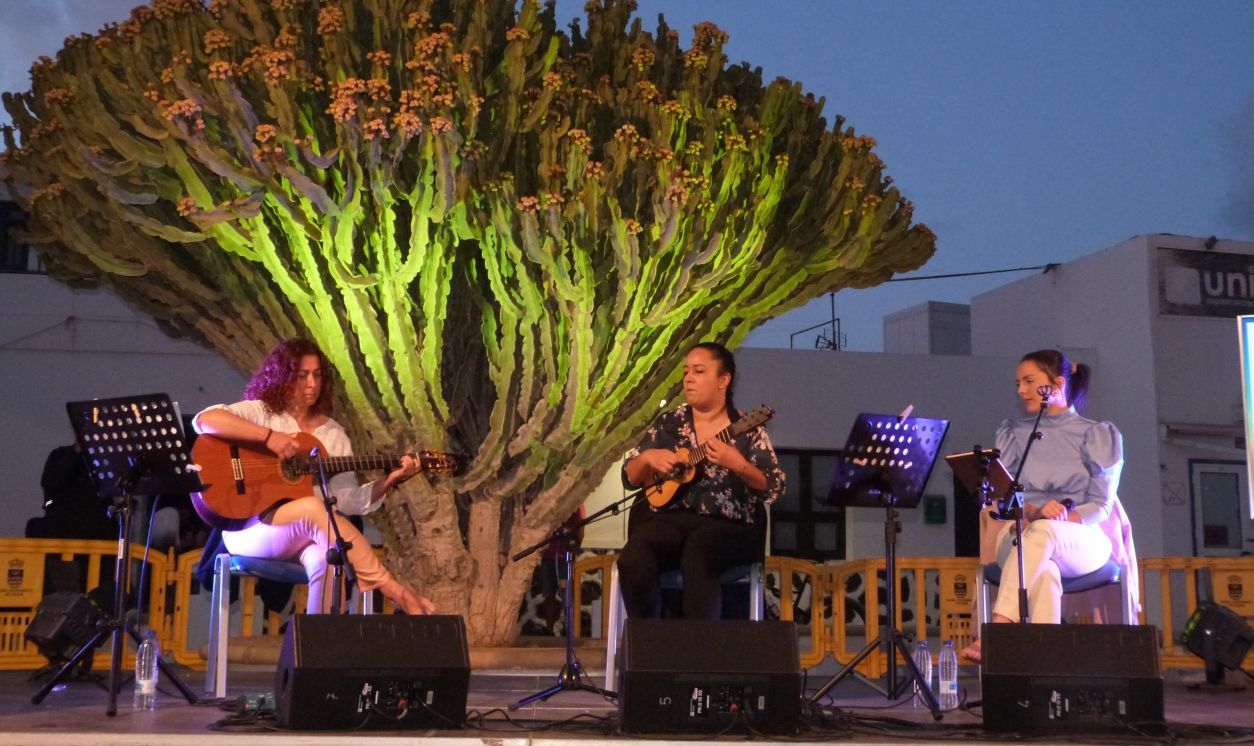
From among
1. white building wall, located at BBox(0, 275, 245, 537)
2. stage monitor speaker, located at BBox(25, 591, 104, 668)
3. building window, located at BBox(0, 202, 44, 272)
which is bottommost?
stage monitor speaker, located at BBox(25, 591, 104, 668)

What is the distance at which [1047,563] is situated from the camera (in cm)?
528

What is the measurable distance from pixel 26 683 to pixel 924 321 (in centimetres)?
1359

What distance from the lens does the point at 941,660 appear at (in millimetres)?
5559

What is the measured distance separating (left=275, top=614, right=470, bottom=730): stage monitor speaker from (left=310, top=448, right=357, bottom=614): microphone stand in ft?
1.99

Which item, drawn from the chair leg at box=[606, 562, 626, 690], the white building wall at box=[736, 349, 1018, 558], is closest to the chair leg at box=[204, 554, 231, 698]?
the chair leg at box=[606, 562, 626, 690]

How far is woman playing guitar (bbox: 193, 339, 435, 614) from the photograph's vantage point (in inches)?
211

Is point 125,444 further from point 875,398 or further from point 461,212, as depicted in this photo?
point 875,398

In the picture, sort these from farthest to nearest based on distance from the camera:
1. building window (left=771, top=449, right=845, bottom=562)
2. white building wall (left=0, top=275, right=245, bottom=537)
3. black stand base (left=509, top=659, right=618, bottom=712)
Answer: building window (left=771, top=449, right=845, bottom=562)
white building wall (left=0, top=275, right=245, bottom=537)
black stand base (left=509, top=659, right=618, bottom=712)

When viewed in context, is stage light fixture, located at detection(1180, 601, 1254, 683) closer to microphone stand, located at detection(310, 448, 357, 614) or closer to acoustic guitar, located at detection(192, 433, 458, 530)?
acoustic guitar, located at detection(192, 433, 458, 530)

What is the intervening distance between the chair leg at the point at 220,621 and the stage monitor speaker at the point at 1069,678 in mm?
3052

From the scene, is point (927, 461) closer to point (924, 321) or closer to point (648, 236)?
point (648, 236)

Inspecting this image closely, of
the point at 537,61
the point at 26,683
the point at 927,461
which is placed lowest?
the point at 26,683

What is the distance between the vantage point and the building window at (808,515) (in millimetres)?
14031

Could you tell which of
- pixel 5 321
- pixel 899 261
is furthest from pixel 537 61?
pixel 5 321
